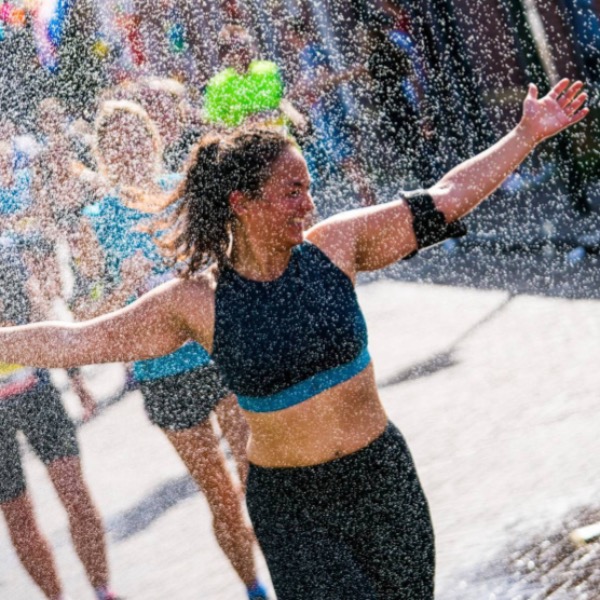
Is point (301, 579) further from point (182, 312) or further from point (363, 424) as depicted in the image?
point (182, 312)

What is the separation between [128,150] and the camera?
3746 millimetres

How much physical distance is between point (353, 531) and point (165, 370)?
1371 mm

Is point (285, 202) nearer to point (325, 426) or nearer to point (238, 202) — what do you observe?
point (238, 202)

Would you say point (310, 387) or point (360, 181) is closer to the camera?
point (310, 387)

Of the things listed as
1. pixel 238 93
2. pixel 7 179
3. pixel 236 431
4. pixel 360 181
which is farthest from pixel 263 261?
pixel 360 181

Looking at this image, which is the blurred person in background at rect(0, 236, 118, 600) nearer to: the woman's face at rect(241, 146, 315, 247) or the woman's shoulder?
the woman's shoulder

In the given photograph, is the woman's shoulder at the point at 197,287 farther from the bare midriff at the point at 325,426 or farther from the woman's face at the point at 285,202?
the bare midriff at the point at 325,426

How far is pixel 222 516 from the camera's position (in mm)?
3705

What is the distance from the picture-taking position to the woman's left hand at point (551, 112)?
8.43 ft

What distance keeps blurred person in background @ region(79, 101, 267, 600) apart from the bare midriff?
114 centimetres

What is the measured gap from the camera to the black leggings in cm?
237

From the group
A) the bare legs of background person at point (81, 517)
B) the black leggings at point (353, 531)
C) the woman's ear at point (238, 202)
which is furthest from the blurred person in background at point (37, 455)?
the black leggings at point (353, 531)

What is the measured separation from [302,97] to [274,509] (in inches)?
497

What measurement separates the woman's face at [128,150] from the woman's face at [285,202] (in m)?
1.33
